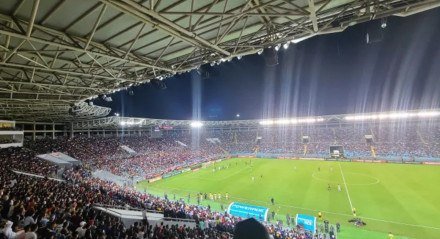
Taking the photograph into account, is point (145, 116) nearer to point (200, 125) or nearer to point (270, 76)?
point (200, 125)

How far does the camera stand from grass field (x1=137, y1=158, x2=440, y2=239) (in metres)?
20.8

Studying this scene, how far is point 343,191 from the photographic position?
1161 inches

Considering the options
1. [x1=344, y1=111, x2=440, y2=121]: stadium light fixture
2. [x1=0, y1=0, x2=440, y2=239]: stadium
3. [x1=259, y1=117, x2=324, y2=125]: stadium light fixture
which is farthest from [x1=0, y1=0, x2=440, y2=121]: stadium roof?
[x1=259, y1=117, x2=324, y2=125]: stadium light fixture

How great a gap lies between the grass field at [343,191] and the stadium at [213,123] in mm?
214

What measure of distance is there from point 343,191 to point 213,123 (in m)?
55.9

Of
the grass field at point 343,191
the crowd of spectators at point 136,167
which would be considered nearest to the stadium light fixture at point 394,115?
the crowd of spectators at point 136,167

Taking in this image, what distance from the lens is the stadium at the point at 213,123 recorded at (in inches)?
319

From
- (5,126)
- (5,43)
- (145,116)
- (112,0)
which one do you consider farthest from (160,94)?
(112,0)

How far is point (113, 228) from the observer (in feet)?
33.7

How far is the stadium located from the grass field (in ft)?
0.70

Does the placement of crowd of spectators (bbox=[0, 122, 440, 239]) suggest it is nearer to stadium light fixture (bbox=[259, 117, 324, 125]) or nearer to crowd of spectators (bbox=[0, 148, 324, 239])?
crowd of spectators (bbox=[0, 148, 324, 239])

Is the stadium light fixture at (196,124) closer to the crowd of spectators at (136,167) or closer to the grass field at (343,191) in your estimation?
the crowd of spectators at (136,167)

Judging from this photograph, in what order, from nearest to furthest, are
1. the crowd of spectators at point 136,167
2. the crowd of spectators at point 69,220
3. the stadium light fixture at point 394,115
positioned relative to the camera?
the crowd of spectators at point 69,220
the crowd of spectators at point 136,167
the stadium light fixture at point 394,115

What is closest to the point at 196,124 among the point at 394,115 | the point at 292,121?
the point at 292,121
